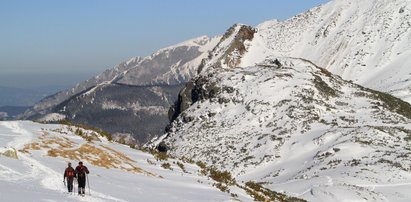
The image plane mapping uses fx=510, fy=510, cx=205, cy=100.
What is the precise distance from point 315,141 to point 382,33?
257 feet

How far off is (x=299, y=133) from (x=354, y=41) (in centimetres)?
7048

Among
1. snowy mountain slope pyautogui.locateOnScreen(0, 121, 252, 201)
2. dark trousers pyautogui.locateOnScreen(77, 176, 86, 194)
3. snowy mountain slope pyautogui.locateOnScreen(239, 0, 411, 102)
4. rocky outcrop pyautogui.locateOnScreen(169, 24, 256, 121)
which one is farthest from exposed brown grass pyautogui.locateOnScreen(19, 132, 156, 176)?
snowy mountain slope pyautogui.locateOnScreen(239, 0, 411, 102)

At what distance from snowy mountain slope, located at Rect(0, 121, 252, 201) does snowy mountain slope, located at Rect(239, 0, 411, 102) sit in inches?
3123

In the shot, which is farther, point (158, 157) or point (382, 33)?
point (382, 33)

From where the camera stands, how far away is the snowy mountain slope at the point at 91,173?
18.7 m

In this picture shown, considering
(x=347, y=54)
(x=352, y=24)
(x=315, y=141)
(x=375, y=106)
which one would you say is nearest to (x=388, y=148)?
(x=315, y=141)

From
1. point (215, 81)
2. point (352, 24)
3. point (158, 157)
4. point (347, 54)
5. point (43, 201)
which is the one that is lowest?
point (43, 201)

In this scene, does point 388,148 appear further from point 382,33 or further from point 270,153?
point 382,33

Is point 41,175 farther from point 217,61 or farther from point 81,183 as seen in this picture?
point 217,61

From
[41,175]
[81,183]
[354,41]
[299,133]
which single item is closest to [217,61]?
[354,41]

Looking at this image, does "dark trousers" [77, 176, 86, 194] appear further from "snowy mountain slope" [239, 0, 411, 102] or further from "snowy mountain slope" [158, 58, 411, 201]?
"snowy mountain slope" [239, 0, 411, 102]

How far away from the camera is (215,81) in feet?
284

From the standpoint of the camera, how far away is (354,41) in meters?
126

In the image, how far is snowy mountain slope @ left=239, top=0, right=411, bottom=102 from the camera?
113494 millimetres
